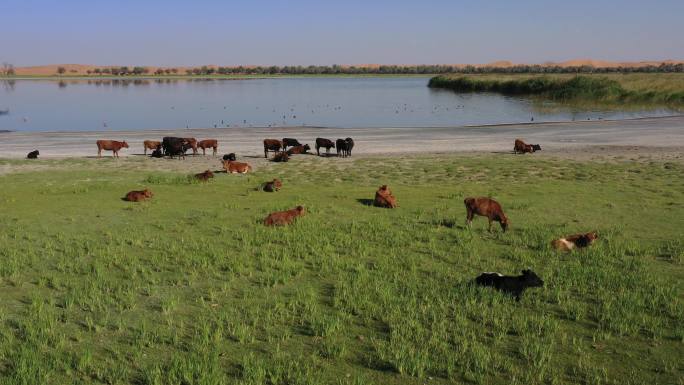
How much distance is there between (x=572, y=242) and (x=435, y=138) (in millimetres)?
26585

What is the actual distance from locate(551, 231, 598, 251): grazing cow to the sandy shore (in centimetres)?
1800

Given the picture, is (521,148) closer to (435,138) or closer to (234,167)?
(435,138)

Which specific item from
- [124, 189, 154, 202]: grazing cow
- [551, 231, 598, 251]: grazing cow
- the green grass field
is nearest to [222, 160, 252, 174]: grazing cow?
the green grass field

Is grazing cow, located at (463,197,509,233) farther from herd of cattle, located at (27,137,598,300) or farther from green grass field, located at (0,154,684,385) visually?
green grass field, located at (0,154,684,385)

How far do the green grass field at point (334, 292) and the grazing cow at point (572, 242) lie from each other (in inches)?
11.3

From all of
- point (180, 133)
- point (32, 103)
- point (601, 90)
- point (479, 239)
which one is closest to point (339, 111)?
point (180, 133)

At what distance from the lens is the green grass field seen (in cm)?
661

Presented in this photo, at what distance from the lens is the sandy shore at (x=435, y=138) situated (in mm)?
31062

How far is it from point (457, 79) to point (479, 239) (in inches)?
3951

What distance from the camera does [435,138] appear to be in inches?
1470

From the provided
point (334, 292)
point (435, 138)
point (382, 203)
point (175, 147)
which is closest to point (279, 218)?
point (382, 203)

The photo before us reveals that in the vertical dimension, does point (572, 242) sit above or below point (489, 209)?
below

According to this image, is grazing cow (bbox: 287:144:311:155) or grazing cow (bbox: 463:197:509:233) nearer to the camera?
grazing cow (bbox: 463:197:509:233)

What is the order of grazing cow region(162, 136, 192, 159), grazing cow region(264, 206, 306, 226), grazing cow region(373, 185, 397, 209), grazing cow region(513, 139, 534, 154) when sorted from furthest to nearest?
1. grazing cow region(513, 139, 534, 154)
2. grazing cow region(162, 136, 192, 159)
3. grazing cow region(373, 185, 397, 209)
4. grazing cow region(264, 206, 306, 226)
